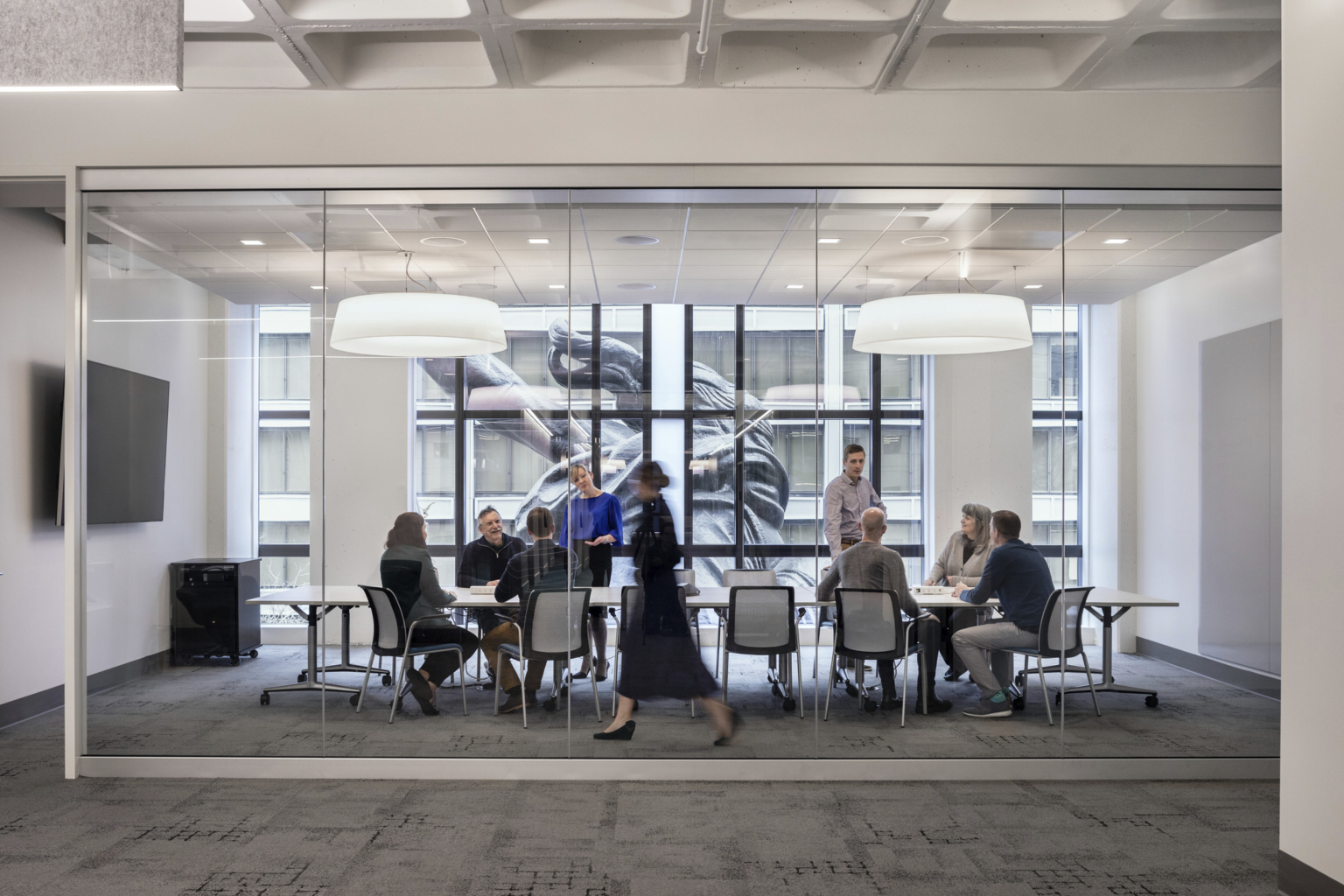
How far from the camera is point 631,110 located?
5.11 meters

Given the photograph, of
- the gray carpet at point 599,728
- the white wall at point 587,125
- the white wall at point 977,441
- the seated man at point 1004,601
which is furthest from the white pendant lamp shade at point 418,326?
the seated man at point 1004,601

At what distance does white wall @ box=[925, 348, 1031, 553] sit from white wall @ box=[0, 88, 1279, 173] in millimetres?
1250

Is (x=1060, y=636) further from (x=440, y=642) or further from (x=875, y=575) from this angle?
(x=440, y=642)

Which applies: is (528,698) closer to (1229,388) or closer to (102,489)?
(102,489)

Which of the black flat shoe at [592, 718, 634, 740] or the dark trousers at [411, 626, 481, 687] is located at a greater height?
the dark trousers at [411, 626, 481, 687]

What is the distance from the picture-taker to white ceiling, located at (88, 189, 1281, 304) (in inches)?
202

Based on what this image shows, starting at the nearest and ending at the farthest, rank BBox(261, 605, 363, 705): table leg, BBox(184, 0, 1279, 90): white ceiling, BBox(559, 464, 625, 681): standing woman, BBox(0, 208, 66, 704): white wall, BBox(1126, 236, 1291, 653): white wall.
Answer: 1. BBox(184, 0, 1279, 90): white ceiling
2. BBox(261, 605, 363, 705): table leg
3. BBox(559, 464, 625, 681): standing woman
4. BBox(1126, 236, 1291, 653): white wall
5. BBox(0, 208, 66, 704): white wall

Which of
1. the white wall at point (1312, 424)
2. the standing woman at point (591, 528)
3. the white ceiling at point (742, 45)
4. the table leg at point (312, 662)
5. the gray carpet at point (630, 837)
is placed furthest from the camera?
the standing woman at point (591, 528)

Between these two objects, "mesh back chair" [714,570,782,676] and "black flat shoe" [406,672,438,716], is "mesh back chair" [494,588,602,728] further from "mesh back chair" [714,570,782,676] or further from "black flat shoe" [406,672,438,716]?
"mesh back chair" [714,570,782,676]

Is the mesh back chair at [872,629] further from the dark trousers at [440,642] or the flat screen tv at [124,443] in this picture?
the flat screen tv at [124,443]

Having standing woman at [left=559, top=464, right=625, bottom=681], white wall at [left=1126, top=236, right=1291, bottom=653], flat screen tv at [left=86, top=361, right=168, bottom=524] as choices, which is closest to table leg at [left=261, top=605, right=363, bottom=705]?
flat screen tv at [left=86, top=361, right=168, bottom=524]

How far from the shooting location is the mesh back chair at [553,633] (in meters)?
5.04

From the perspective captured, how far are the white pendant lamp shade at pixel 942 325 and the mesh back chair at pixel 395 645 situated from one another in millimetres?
2935

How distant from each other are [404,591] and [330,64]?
9.68 ft
